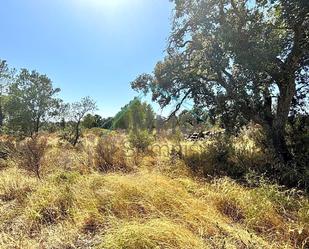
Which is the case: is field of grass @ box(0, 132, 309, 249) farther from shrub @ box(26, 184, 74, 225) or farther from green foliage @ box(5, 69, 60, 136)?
green foliage @ box(5, 69, 60, 136)

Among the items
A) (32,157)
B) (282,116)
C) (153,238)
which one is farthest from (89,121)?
(153,238)

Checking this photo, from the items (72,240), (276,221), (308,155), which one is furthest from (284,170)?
(72,240)

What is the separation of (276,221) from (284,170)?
2805 mm

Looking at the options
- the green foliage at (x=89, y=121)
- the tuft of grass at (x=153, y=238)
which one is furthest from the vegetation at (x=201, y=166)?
the green foliage at (x=89, y=121)

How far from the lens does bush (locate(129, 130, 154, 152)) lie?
34.8 feet

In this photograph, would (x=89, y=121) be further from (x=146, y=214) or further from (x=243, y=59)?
(x=146, y=214)

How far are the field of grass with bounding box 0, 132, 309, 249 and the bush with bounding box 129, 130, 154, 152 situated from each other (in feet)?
14.8

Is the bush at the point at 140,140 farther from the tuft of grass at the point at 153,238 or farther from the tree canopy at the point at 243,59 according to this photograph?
the tuft of grass at the point at 153,238

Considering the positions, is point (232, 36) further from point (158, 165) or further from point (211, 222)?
point (211, 222)

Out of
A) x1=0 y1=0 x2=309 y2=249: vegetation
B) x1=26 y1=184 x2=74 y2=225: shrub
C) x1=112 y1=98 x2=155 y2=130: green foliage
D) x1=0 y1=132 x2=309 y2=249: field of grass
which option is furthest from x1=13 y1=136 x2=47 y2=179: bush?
x1=112 y1=98 x2=155 y2=130: green foliage

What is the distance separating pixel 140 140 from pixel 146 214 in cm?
642

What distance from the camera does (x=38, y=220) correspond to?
4422mm

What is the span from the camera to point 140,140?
35.1 ft

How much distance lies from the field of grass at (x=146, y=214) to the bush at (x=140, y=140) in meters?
4.50
